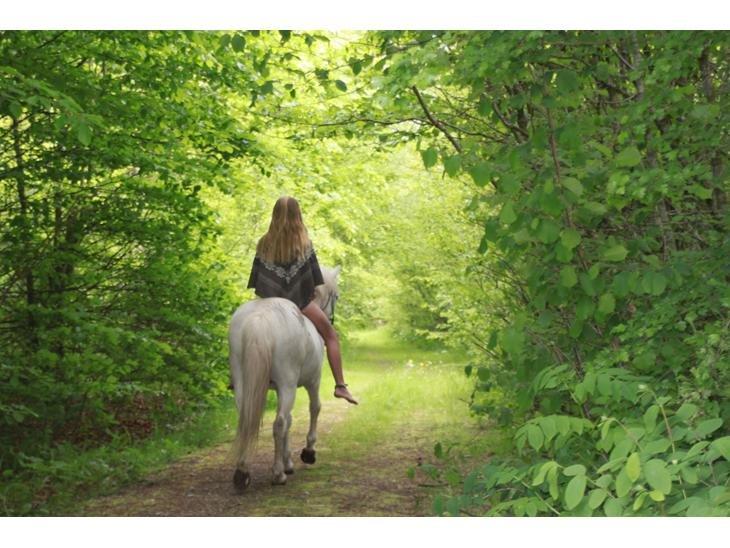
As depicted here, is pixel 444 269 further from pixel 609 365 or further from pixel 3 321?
pixel 609 365

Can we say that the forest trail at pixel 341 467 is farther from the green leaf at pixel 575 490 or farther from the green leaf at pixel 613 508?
the green leaf at pixel 575 490

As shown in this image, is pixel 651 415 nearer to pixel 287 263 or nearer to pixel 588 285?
pixel 588 285

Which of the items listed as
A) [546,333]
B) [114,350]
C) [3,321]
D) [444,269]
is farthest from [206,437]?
[546,333]

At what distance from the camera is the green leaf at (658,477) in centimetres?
260

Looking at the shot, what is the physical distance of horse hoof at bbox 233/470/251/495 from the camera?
6203 mm

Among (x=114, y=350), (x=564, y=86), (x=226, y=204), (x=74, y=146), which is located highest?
(x=564, y=86)

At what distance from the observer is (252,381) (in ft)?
20.0

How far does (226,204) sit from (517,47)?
7.92m

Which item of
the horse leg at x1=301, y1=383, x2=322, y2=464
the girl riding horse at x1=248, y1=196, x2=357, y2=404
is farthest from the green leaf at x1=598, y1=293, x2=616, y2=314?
the horse leg at x1=301, y1=383, x2=322, y2=464

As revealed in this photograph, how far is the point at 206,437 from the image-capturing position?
886 centimetres

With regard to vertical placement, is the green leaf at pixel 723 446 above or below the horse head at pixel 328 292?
above

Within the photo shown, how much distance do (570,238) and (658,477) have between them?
5.00ft

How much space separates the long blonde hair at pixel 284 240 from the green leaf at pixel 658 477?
4334mm

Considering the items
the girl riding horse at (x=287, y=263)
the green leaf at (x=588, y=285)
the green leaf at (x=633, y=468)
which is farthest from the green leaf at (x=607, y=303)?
the girl riding horse at (x=287, y=263)
